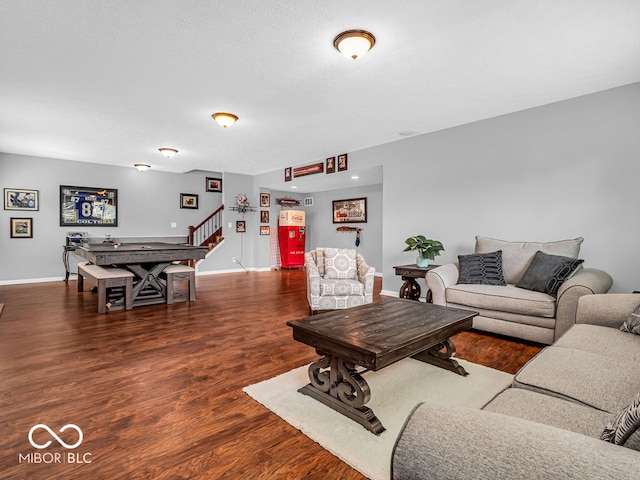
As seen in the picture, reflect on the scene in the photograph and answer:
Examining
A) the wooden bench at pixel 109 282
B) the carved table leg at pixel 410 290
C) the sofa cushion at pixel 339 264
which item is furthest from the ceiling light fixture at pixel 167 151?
the carved table leg at pixel 410 290

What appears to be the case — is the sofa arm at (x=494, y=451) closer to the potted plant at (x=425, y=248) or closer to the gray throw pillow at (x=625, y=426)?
the gray throw pillow at (x=625, y=426)

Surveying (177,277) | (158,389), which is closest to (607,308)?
(158,389)

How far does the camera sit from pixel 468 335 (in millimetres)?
3582

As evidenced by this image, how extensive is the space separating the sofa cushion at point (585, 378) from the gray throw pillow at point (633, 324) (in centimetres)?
56

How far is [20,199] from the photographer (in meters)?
6.64

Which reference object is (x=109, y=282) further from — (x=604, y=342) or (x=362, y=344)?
(x=604, y=342)

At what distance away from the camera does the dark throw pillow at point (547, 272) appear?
10.5 ft

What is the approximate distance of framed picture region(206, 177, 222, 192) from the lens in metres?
9.20

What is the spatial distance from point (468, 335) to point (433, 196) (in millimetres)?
2176

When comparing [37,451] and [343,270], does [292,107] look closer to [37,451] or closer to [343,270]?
[343,270]

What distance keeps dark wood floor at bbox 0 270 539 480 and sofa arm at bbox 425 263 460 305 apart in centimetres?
49

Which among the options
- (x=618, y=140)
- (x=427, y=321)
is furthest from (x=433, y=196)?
(x=427, y=321)

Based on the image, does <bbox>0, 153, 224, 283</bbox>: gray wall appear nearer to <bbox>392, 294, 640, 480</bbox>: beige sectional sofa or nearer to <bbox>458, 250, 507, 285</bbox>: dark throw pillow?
<bbox>458, 250, 507, 285</bbox>: dark throw pillow

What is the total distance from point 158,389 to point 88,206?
21.7 ft
